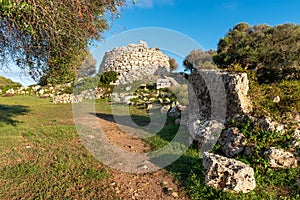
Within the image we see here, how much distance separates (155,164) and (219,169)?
182 centimetres

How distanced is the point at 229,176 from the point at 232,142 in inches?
67.8

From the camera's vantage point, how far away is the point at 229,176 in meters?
4.12

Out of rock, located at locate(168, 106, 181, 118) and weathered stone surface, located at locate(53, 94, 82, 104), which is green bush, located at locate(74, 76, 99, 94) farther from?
rock, located at locate(168, 106, 181, 118)

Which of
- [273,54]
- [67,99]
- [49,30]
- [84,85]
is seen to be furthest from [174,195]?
[84,85]

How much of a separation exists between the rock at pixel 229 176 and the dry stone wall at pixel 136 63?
84.0 feet

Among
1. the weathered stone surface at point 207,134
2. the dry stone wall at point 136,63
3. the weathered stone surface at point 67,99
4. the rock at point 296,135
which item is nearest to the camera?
the rock at point 296,135

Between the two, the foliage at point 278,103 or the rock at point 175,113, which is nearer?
the foliage at point 278,103

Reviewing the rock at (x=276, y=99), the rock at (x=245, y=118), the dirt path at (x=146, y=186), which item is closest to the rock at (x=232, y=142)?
the rock at (x=245, y=118)

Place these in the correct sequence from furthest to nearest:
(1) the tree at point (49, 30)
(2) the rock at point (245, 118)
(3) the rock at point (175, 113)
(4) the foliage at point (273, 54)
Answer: (4) the foliage at point (273, 54) < (3) the rock at point (175, 113) < (2) the rock at point (245, 118) < (1) the tree at point (49, 30)

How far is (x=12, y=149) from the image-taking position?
6426mm

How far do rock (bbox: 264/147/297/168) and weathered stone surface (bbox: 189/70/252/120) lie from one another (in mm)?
1932

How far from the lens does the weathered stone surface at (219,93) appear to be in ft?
22.7

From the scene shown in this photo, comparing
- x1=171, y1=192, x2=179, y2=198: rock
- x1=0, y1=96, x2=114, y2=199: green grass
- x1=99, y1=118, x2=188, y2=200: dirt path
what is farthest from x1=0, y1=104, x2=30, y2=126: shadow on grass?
x1=171, y1=192, x2=179, y2=198: rock

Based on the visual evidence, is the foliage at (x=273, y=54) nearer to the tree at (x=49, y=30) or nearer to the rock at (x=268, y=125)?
the rock at (x=268, y=125)
